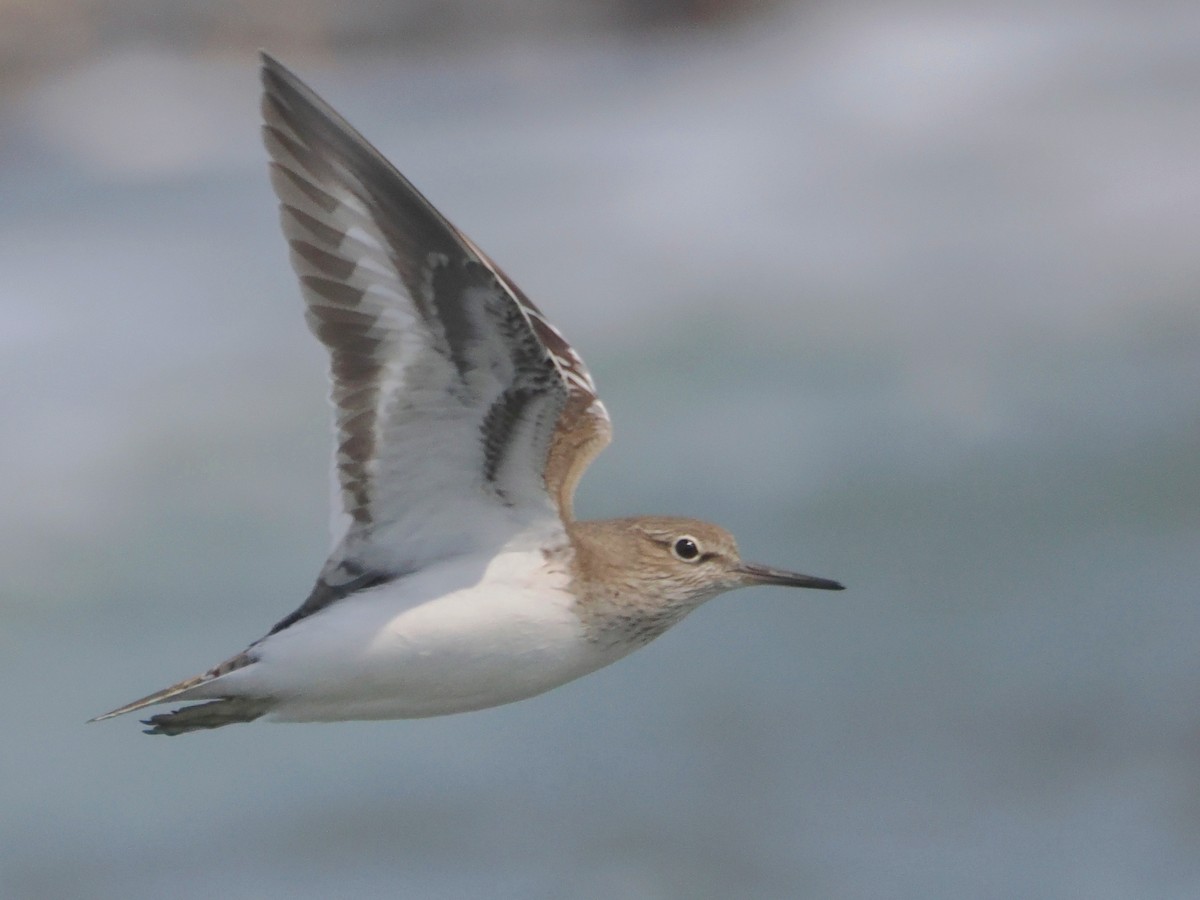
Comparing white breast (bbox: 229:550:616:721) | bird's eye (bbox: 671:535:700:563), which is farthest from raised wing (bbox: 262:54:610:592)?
bird's eye (bbox: 671:535:700:563)

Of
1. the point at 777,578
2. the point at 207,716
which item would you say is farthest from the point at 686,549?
the point at 207,716

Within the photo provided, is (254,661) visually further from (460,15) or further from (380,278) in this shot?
(460,15)

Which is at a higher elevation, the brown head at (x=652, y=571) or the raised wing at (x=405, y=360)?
the raised wing at (x=405, y=360)

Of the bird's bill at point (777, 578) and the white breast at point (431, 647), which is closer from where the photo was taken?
the white breast at point (431, 647)

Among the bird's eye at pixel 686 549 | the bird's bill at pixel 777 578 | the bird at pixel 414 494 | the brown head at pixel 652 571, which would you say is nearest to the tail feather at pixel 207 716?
the bird at pixel 414 494

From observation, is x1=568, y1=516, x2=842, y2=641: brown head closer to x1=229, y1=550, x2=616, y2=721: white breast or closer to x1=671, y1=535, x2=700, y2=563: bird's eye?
x1=671, y1=535, x2=700, y2=563: bird's eye

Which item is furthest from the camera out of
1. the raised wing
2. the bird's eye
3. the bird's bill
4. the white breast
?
the bird's bill

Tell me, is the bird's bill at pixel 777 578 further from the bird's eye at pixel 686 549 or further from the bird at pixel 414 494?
the bird at pixel 414 494
